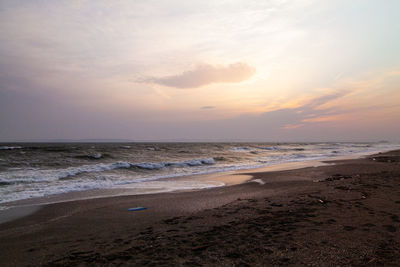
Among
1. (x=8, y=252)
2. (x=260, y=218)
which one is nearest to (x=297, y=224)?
(x=260, y=218)

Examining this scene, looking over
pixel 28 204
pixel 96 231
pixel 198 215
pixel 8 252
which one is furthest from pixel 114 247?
pixel 28 204

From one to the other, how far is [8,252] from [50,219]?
2117 millimetres

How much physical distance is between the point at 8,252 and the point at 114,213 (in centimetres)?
267

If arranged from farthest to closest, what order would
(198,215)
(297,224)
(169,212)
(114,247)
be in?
(169,212) < (198,215) < (297,224) < (114,247)

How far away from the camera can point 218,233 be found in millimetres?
4730

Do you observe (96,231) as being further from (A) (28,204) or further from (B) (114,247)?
(A) (28,204)

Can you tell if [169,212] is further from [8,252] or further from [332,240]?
[332,240]

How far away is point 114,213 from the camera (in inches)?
268

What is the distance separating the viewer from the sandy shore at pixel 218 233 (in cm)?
368

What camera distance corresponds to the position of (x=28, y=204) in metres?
8.20

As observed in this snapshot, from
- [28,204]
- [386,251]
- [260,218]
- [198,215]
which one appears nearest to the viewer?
[386,251]

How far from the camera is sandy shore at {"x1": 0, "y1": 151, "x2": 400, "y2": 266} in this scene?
3.68 metres

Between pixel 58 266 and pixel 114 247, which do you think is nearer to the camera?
pixel 58 266

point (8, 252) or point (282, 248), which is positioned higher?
point (282, 248)
